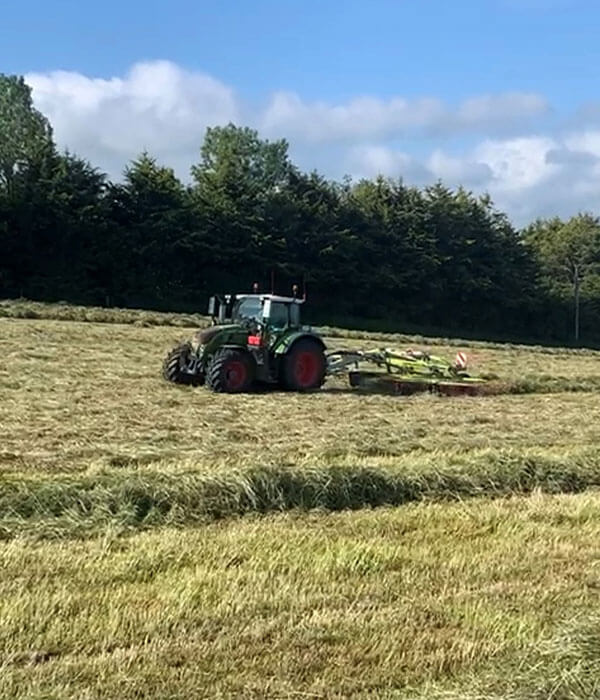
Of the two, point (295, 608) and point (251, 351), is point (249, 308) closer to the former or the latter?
point (251, 351)

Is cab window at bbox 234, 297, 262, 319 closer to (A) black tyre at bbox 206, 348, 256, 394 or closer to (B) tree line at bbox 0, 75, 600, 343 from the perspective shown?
(A) black tyre at bbox 206, 348, 256, 394

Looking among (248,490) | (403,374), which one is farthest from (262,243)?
(248,490)

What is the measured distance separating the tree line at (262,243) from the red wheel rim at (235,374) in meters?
24.2

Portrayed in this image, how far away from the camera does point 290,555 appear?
219 inches

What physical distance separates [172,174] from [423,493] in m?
39.6

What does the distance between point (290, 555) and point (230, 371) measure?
8.82 m

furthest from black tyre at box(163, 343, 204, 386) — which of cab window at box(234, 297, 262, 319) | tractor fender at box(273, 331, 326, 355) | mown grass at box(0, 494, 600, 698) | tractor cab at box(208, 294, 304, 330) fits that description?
mown grass at box(0, 494, 600, 698)

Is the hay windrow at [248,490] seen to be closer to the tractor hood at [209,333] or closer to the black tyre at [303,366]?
the black tyre at [303,366]

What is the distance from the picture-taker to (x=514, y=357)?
26.2 metres

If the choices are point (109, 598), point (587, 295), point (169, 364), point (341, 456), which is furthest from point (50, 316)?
point (587, 295)

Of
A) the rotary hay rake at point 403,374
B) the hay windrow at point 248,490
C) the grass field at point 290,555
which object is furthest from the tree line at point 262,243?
the hay windrow at point 248,490

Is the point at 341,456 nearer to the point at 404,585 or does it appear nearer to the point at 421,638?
the point at 404,585

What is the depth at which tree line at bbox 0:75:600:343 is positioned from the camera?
38812 mm

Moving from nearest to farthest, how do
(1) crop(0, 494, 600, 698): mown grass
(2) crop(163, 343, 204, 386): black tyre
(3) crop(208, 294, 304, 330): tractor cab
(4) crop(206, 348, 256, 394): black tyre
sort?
1. (1) crop(0, 494, 600, 698): mown grass
2. (4) crop(206, 348, 256, 394): black tyre
3. (2) crop(163, 343, 204, 386): black tyre
4. (3) crop(208, 294, 304, 330): tractor cab
